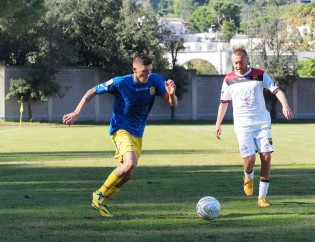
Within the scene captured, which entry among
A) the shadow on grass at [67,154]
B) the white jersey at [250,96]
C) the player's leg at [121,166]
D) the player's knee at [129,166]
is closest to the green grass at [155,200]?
the shadow on grass at [67,154]

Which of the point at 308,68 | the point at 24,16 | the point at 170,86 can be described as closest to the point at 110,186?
the point at 170,86

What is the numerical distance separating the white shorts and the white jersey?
0.07 meters

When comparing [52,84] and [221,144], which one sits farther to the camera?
[52,84]

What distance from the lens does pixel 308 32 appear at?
117 meters

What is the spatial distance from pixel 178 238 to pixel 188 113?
60589 mm

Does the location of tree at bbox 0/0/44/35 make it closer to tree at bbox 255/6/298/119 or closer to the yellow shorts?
tree at bbox 255/6/298/119

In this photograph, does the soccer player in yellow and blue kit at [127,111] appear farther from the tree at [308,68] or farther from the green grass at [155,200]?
the tree at [308,68]

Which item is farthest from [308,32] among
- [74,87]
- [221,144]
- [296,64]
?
[221,144]

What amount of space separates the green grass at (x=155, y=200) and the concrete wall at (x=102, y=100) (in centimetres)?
4077

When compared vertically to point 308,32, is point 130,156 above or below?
below

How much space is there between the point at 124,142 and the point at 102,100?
182 feet

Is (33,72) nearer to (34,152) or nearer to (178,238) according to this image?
(34,152)

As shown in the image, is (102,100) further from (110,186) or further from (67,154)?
(110,186)

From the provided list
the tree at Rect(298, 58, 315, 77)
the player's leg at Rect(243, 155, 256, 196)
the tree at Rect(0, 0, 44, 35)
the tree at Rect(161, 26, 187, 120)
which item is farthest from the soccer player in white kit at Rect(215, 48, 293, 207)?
the tree at Rect(298, 58, 315, 77)
